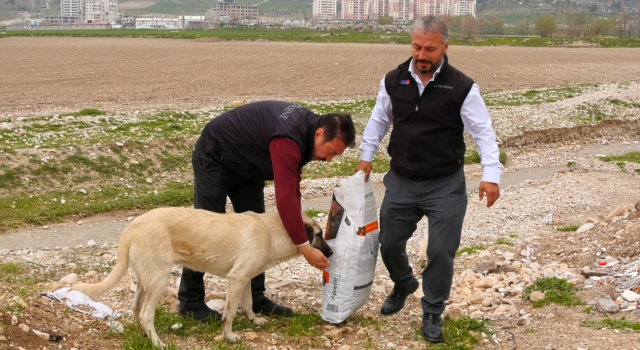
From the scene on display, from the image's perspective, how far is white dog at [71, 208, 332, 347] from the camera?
5.97 m

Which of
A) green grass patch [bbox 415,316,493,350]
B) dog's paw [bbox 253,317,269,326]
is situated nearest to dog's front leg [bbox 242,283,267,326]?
dog's paw [bbox 253,317,269,326]

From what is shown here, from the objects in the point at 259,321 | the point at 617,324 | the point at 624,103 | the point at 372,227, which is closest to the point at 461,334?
the point at 372,227

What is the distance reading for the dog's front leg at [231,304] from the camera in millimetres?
6254

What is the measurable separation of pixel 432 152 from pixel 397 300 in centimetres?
177

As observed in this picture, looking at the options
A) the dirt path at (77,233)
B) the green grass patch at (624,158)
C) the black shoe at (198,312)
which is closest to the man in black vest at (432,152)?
the black shoe at (198,312)

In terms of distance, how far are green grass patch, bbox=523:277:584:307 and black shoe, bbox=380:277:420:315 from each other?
1.50m

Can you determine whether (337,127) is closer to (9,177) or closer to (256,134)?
(256,134)

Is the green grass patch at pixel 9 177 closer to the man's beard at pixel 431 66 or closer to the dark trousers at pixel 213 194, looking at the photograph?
the dark trousers at pixel 213 194

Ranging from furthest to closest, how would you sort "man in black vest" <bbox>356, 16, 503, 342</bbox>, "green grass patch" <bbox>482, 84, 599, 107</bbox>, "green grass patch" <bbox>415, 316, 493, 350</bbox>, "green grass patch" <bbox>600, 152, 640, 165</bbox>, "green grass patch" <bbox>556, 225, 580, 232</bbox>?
"green grass patch" <bbox>482, 84, 599, 107</bbox>, "green grass patch" <bbox>600, 152, 640, 165</bbox>, "green grass patch" <bbox>556, 225, 580, 232</bbox>, "green grass patch" <bbox>415, 316, 493, 350</bbox>, "man in black vest" <bbox>356, 16, 503, 342</bbox>

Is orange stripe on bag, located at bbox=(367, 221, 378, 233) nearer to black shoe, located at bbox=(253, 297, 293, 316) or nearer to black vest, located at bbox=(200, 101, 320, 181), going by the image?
black vest, located at bbox=(200, 101, 320, 181)

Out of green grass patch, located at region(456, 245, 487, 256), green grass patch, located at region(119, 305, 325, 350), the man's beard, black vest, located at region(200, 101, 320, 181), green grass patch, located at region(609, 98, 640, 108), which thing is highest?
the man's beard

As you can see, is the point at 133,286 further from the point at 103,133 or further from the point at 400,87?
the point at 103,133

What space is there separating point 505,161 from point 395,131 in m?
14.0

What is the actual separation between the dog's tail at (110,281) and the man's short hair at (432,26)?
3.14 meters
